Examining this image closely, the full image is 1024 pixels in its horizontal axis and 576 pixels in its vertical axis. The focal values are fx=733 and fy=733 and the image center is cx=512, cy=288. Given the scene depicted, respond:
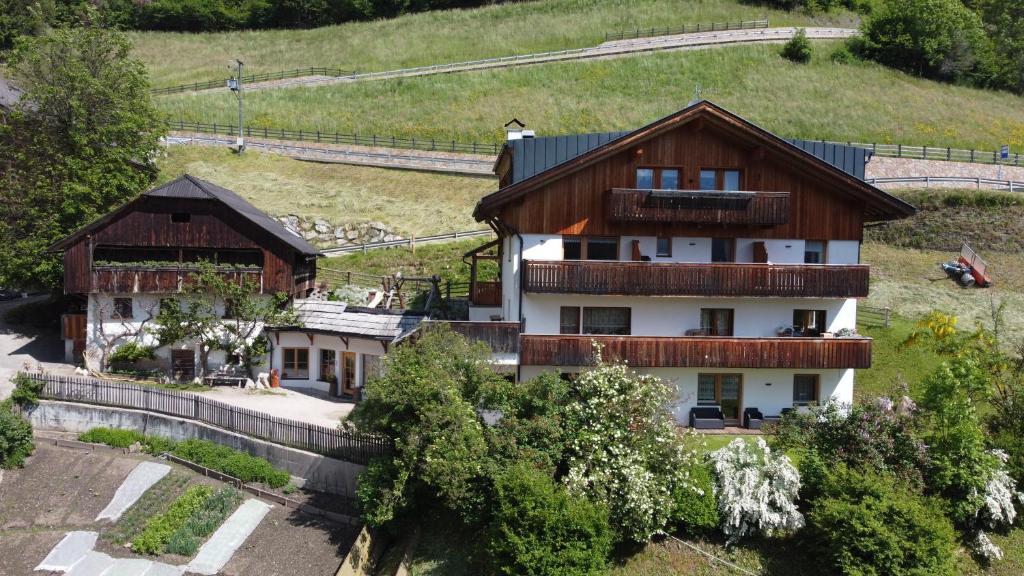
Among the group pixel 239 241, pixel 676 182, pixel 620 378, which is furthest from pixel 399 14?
pixel 620 378

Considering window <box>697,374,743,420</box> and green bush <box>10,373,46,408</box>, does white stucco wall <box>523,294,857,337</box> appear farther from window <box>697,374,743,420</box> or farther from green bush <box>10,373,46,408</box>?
green bush <box>10,373,46,408</box>

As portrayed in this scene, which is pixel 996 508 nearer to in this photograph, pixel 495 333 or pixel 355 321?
pixel 495 333

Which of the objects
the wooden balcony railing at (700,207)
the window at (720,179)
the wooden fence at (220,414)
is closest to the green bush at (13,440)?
the wooden fence at (220,414)

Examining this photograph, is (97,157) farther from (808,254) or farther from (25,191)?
(808,254)

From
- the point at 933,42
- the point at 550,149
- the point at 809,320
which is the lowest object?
the point at 809,320

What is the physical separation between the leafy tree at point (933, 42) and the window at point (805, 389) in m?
63.0

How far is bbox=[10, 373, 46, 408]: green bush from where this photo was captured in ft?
82.2

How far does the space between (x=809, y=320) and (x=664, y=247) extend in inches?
208

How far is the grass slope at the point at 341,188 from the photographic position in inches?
1804

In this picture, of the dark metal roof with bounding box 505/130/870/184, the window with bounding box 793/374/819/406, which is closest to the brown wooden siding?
the dark metal roof with bounding box 505/130/870/184

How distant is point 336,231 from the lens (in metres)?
43.7

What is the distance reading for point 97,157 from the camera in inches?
1361

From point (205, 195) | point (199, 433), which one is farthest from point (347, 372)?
point (205, 195)

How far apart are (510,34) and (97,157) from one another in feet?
205
